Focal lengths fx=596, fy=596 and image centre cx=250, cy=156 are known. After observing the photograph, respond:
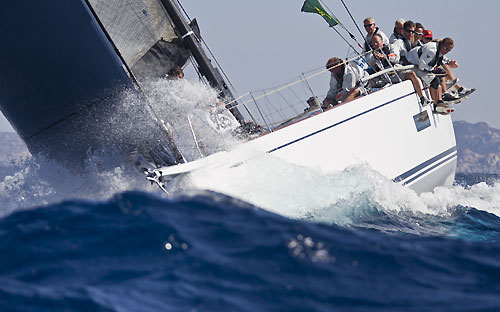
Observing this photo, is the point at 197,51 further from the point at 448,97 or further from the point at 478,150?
the point at 478,150

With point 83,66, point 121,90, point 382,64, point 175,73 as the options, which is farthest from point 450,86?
point 83,66

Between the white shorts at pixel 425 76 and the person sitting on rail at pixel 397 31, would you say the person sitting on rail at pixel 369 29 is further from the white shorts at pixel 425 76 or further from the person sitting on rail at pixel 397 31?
the white shorts at pixel 425 76

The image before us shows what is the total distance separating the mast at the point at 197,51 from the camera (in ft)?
20.4

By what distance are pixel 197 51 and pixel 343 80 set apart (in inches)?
63.5

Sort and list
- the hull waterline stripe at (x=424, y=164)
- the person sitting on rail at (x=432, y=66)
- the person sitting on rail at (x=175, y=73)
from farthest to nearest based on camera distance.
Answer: the person sitting on rail at (x=432, y=66) < the hull waterline stripe at (x=424, y=164) < the person sitting on rail at (x=175, y=73)

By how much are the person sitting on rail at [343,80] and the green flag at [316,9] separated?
1223mm

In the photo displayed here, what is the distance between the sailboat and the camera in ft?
18.3

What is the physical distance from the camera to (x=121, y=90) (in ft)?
18.7

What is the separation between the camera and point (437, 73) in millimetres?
7062

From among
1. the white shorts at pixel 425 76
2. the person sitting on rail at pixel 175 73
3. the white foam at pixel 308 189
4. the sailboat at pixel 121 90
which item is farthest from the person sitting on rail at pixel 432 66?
the person sitting on rail at pixel 175 73

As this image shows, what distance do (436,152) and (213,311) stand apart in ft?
18.1

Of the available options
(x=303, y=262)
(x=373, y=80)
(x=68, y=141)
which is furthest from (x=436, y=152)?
(x=303, y=262)

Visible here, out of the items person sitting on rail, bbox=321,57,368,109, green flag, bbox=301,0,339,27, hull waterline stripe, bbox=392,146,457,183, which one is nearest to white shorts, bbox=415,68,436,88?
person sitting on rail, bbox=321,57,368,109

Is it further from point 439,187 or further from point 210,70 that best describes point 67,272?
point 439,187
